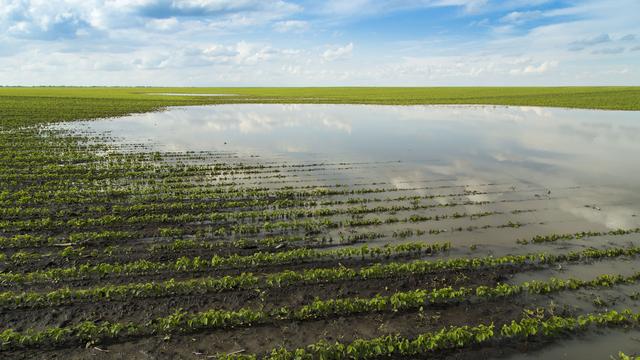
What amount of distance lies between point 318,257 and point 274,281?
1.86 metres

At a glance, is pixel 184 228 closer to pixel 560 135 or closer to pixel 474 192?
pixel 474 192

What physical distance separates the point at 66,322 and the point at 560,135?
37422 mm

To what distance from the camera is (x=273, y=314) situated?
8.41 metres

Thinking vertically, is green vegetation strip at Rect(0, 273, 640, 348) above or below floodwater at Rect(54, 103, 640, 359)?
below

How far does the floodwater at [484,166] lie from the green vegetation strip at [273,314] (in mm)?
476

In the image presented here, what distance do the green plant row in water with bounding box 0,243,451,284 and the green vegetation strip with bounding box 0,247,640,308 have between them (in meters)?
0.69

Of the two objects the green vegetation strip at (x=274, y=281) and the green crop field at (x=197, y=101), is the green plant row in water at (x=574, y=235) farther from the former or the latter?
the green crop field at (x=197, y=101)

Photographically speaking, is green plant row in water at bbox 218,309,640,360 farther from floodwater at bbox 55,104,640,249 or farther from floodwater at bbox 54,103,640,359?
floodwater at bbox 55,104,640,249

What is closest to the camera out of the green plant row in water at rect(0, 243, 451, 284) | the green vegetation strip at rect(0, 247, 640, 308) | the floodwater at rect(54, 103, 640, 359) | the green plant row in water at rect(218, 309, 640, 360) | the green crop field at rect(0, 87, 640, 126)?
the green plant row in water at rect(218, 309, 640, 360)

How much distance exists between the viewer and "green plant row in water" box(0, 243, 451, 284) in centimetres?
992

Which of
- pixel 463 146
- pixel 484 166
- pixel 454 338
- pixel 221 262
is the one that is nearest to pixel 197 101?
pixel 463 146

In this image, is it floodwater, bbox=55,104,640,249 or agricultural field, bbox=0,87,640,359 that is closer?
agricultural field, bbox=0,87,640,359

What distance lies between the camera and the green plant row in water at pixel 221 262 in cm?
992

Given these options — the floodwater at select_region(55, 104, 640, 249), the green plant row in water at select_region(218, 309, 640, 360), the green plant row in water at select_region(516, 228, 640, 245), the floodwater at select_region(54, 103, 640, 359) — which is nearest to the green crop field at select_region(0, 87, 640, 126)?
the floodwater at select_region(54, 103, 640, 359)
